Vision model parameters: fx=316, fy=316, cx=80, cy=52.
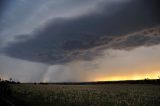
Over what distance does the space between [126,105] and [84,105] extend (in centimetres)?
289

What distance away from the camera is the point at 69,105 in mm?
22188

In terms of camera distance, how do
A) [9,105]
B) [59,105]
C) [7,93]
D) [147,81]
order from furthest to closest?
[147,81] → [7,93] → [59,105] → [9,105]

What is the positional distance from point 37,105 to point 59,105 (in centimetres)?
162

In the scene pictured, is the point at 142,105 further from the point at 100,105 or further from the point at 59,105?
the point at 59,105

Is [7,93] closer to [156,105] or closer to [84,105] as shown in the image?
[84,105]

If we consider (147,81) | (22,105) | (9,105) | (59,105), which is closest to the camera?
(9,105)

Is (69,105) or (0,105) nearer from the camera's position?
(0,105)

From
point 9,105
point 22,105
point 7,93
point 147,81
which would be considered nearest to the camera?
point 9,105

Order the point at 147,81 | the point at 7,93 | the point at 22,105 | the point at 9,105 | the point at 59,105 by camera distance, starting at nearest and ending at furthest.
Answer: the point at 9,105
the point at 22,105
the point at 59,105
the point at 7,93
the point at 147,81

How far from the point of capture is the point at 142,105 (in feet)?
71.3

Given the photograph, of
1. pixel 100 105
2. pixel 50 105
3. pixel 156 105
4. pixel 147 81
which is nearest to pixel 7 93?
pixel 50 105

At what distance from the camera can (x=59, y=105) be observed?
22.0 meters

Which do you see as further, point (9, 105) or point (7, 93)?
point (7, 93)

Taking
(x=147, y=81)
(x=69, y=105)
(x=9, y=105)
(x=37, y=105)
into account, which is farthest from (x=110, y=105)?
(x=147, y=81)
